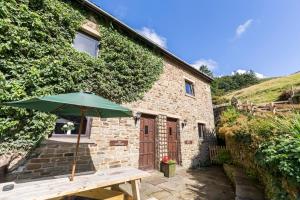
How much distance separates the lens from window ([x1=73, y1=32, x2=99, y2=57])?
596cm

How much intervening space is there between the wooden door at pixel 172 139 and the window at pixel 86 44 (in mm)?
4986

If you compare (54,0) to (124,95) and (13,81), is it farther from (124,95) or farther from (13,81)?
(124,95)

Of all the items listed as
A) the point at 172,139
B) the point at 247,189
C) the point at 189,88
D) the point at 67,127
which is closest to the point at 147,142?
the point at 172,139

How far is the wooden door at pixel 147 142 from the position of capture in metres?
7.36

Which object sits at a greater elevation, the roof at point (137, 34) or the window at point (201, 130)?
the roof at point (137, 34)

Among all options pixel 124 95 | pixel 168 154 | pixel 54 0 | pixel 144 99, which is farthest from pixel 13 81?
pixel 168 154

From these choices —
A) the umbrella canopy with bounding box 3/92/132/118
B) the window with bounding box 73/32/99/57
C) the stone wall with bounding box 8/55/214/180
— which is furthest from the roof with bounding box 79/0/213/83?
the umbrella canopy with bounding box 3/92/132/118

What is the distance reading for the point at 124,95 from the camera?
6.65 metres

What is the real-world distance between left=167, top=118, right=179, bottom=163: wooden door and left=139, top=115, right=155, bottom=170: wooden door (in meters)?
1.14

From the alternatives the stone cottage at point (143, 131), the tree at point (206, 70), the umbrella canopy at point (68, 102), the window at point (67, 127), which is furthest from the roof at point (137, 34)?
the tree at point (206, 70)

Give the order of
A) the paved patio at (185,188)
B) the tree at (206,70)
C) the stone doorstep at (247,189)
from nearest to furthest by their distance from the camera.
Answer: the stone doorstep at (247,189) → the paved patio at (185,188) → the tree at (206,70)

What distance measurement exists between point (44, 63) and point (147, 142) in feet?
16.5

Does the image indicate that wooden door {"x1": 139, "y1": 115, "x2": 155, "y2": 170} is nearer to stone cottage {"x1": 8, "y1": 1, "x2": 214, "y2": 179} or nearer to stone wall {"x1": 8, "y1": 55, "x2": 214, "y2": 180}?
stone cottage {"x1": 8, "y1": 1, "x2": 214, "y2": 179}

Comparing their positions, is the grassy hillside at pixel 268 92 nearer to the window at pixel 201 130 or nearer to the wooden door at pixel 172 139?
the window at pixel 201 130
